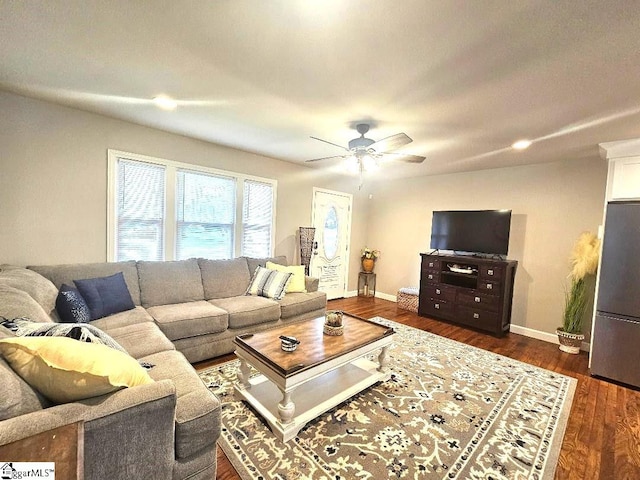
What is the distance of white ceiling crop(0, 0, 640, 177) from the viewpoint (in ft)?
4.65

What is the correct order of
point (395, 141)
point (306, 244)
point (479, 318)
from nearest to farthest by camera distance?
point (395, 141), point (479, 318), point (306, 244)

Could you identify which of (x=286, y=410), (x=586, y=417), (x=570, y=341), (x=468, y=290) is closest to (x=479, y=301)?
(x=468, y=290)

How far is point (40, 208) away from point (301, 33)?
3.02 meters

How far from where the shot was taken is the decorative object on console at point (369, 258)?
595cm

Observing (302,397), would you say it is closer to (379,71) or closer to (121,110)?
(379,71)

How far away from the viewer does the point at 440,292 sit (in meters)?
4.50

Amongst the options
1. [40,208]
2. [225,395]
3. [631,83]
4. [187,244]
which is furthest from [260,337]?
[631,83]

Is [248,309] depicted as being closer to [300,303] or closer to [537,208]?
[300,303]

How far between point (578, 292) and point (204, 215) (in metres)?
4.92

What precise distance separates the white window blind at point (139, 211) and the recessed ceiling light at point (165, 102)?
0.97m

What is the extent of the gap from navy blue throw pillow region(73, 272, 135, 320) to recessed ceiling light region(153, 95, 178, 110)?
1692mm

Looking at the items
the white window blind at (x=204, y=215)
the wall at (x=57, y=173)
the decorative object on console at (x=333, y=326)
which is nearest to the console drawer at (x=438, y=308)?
the decorative object on console at (x=333, y=326)

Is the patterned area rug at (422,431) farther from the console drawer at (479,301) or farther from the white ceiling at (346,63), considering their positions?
the white ceiling at (346,63)

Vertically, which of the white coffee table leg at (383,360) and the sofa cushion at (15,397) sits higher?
the sofa cushion at (15,397)
